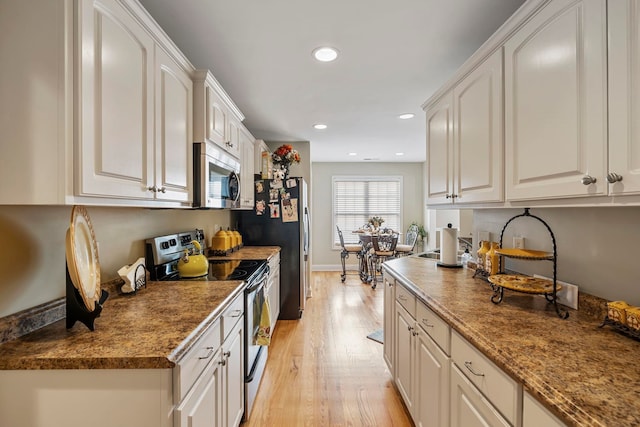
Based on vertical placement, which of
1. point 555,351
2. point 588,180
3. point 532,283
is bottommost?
point 555,351

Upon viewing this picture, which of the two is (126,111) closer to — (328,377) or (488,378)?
(488,378)

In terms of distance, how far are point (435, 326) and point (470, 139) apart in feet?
3.42

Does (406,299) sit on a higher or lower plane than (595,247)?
lower

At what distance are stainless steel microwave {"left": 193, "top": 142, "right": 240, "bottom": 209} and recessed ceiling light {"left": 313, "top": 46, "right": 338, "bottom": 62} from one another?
930mm

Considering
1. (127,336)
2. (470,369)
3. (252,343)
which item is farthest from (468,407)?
(252,343)

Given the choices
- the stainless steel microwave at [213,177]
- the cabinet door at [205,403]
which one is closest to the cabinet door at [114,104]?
the stainless steel microwave at [213,177]

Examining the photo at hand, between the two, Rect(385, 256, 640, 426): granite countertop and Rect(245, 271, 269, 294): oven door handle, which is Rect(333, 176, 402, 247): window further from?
Rect(385, 256, 640, 426): granite countertop

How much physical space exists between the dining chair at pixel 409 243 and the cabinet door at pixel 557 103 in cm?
459

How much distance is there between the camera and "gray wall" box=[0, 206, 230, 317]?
1106 mm

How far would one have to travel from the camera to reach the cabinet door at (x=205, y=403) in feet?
3.49

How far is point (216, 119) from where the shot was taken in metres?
2.15

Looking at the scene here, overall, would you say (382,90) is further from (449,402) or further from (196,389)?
(196,389)

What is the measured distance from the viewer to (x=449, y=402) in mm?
1335

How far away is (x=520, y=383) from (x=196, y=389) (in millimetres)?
1093
